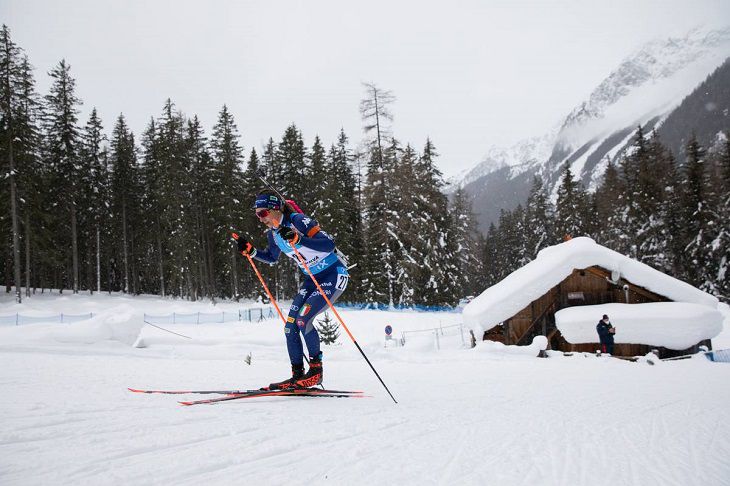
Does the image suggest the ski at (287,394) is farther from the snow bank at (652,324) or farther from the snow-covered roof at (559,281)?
the snow bank at (652,324)

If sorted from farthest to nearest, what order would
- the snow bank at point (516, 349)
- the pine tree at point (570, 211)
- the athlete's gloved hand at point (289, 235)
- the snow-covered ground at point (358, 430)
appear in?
the pine tree at point (570, 211), the snow bank at point (516, 349), the athlete's gloved hand at point (289, 235), the snow-covered ground at point (358, 430)

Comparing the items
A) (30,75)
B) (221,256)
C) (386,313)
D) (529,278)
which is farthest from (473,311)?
(30,75)

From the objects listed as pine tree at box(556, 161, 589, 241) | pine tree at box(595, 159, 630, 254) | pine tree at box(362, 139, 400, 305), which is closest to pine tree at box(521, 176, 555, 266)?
pine tree at box(556, 161, 589, 241)

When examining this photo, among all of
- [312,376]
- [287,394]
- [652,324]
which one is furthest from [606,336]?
[287,394]

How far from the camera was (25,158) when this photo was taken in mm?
29000

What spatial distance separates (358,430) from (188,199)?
3905cm

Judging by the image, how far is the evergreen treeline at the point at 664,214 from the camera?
105 feet

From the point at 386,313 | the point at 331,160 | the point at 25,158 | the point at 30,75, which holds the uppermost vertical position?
the point at 30,75

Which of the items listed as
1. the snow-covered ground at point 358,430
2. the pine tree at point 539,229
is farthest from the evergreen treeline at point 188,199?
the snow-covered ground at point 358,430

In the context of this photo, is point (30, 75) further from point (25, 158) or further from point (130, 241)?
point (130, 241)

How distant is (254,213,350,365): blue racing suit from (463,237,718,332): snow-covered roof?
12.5 metres

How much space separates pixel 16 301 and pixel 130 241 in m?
14.9

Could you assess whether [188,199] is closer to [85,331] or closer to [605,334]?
[85,331]

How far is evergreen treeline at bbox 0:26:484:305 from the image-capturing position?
101 ft
